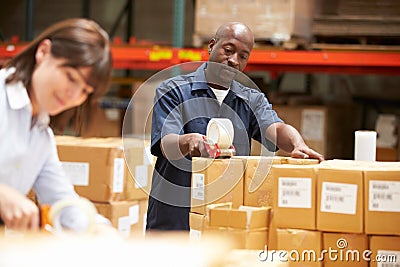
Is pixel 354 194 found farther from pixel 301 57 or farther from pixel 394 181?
pixel 301 57

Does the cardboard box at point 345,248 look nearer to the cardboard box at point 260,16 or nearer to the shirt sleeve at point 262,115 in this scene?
the shirt sleeve at point 262,115

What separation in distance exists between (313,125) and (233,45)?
10.0 ft

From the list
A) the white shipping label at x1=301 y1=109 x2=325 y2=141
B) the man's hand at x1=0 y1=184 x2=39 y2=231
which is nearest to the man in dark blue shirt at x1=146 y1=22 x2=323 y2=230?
the man's hand at x1=0 y1=184 x2=39 y2=231

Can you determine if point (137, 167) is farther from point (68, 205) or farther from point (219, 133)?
point (68, 205)

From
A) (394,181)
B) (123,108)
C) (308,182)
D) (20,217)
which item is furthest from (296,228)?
(123,108)

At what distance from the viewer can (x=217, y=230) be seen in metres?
2.85

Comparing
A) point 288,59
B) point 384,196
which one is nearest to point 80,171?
point 384,196

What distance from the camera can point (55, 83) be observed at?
1.97 m

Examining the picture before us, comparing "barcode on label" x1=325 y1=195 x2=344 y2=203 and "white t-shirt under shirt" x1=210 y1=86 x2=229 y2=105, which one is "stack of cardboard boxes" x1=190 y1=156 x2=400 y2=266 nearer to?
"barcode on label" x1=325 y1=195 x2=344 y2=203

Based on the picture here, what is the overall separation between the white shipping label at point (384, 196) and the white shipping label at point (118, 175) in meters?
1.70

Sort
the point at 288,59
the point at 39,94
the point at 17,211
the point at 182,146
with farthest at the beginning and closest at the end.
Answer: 1. the point at 288,59
2. the point at 182,146
3. the point at 39,94
4. the point at 17,211

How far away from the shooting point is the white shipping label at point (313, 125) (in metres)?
6.34

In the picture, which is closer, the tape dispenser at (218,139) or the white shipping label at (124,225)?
the tape dispenser at (218,139)

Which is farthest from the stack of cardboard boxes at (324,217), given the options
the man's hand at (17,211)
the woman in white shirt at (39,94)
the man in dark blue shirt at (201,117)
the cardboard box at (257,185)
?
the man's hand at (17,211)
